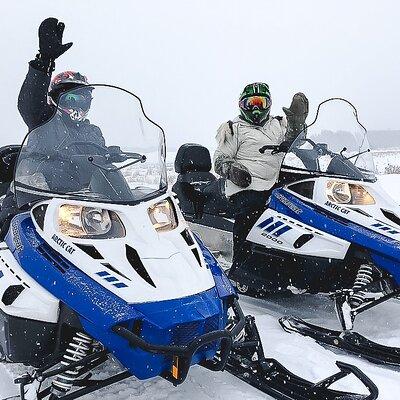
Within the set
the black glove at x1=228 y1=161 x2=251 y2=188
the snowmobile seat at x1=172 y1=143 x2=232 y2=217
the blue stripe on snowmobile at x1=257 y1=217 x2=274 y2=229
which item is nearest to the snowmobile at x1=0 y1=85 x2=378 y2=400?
the blue stripe on snowmobile at x1=257 y1=217 x2=274 y2=229

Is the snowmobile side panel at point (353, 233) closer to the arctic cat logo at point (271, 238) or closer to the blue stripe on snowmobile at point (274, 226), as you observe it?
the blue stripe on snowmobile at point (274, 226)

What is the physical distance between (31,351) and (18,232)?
0.62 metres

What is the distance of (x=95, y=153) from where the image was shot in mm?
3109

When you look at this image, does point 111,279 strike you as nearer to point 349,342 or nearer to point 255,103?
point 349,342

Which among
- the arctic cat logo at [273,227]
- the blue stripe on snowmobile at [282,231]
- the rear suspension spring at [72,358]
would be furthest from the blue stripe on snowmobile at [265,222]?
the rear suspension spring at [72,358]

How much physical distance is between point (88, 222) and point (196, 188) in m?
2.61

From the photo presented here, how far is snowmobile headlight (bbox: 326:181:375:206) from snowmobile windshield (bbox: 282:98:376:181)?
0.29 feet

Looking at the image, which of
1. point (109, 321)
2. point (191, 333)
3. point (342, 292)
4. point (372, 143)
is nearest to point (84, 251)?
point (109, 321)

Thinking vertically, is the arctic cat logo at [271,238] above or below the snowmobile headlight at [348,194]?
below

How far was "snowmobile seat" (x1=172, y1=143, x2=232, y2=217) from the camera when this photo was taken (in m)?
5.02

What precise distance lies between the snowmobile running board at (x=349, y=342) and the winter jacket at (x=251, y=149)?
1267 millimetres

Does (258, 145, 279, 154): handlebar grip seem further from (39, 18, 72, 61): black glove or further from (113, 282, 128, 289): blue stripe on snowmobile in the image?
(113, 282, 128, 289): blue stripe on snowmobile

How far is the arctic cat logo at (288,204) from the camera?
161 inches

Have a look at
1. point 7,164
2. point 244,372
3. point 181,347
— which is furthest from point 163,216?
point 7,164
